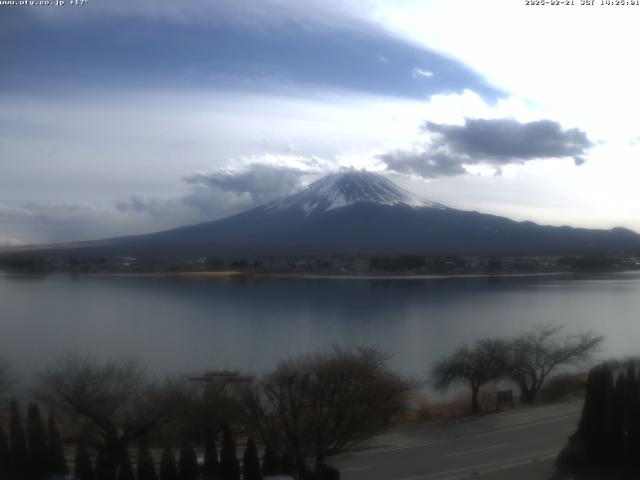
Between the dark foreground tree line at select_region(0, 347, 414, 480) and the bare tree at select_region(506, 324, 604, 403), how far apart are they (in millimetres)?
2446

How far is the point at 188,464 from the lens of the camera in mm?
3777

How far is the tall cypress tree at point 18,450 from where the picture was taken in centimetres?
356

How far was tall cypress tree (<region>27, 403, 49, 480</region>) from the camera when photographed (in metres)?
3.59

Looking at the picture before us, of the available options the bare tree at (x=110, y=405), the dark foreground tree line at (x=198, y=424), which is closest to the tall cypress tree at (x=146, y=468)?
the dark foreground tree line at (x=198, y=424)

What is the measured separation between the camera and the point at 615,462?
3928 mm

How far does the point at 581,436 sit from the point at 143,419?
268cm

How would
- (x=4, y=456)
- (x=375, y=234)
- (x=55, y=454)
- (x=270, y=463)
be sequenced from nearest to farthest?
1. (x=4, y=456)
2. (x=55, y=454)
3. (x=270, y=463)
4. (x=375, y=234)

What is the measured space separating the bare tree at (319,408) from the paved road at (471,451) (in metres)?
0.17

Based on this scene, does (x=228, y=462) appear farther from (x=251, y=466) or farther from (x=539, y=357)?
(x=539, y=357)

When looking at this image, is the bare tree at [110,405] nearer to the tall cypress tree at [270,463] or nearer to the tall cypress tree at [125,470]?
the tall cypress tree at [125,470]

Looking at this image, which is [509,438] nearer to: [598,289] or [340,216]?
[598,289]

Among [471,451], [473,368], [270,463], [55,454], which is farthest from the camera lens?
[473,368]

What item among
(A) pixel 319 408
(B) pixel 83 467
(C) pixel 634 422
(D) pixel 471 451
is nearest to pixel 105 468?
(B) pixel 83 467

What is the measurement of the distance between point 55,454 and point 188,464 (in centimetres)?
71
